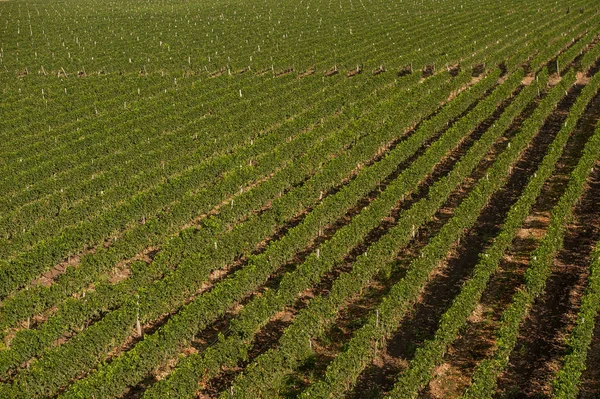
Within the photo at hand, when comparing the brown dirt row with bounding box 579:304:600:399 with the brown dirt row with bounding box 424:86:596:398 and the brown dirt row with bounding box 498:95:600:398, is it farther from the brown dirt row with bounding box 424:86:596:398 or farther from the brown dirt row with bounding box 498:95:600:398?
the brown dirt row with bounding box 424:86:596:398

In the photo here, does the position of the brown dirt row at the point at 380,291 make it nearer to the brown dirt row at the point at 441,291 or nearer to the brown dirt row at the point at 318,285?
the brown dirt row at the point at 441,291

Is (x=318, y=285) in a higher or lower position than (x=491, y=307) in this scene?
higher

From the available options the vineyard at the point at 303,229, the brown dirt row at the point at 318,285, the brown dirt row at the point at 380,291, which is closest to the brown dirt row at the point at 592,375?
the vineyard at the point at 303,229

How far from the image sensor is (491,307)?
1962 cm

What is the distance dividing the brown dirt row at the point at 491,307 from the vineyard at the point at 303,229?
72 mm

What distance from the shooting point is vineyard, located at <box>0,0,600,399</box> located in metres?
17.0

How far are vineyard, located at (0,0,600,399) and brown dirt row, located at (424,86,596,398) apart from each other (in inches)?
2.8

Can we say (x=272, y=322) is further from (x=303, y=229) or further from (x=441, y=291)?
(x=441, y=291)

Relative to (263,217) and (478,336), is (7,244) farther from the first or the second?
(478,336)

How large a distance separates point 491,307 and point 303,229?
6.53 metres

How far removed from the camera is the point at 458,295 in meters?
18.9

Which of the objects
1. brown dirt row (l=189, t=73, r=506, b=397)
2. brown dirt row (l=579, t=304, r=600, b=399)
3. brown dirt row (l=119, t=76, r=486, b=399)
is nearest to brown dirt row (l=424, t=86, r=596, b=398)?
brown dirt row (l=579, t=304, r=600, b=399)

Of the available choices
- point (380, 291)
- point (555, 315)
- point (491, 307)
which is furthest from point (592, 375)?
point (380, 291)

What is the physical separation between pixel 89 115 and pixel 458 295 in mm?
24261
